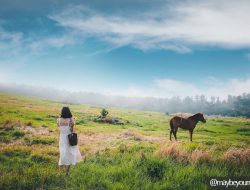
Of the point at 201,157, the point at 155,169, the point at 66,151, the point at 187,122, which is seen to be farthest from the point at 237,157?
the point at 187,122

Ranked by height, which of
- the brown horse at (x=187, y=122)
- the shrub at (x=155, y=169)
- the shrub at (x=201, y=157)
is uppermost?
the brown horse at (x=187, y=122)

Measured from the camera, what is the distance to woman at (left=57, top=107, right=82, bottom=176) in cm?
1100

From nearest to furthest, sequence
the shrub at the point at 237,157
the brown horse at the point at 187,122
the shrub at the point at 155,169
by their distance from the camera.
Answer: the shrub at the point at 155,169
the shrub at the point at 237,157
the brown horse at the point at 187,122

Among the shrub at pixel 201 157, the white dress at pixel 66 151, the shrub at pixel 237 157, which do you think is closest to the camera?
the white dress at pixel 66 151

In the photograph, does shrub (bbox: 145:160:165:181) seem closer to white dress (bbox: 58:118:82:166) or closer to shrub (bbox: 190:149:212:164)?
shrub (bbox: 190:149:212:164)

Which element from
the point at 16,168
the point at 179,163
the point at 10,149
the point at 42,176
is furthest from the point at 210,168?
the point at 10,149

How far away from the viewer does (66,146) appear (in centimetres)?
1120

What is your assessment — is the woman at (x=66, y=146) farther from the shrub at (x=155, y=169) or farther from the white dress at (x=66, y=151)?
the shrub at (x=155, y=169)

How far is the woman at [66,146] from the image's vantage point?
36.1 ft

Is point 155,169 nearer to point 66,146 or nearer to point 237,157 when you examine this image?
point 66,146

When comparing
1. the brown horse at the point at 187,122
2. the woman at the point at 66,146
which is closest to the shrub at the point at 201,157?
the woman at the point at 66,146

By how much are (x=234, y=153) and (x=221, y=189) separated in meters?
3.58

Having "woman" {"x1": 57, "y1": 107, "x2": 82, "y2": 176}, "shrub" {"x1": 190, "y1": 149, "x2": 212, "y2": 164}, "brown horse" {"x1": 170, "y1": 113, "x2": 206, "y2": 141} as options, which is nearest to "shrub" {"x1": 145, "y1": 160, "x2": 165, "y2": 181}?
"shrub" {"x1": 190, "y1": 149, "x2": 212, "y2": 164}

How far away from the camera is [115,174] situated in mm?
10656
